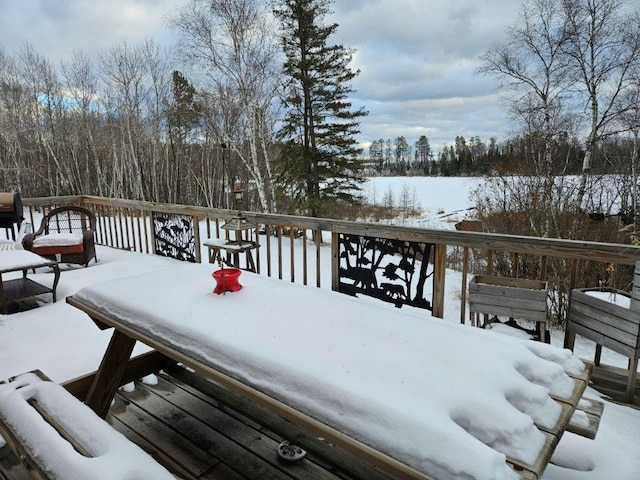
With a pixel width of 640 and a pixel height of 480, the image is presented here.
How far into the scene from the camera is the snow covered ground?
1785 millimetres

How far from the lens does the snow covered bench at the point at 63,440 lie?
1044mm

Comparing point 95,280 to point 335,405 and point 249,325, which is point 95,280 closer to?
point 249,325

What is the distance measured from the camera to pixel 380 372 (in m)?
1.10

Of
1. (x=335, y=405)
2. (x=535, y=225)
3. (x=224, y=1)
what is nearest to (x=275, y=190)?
(x=224, y=1)

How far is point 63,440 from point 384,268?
2.54 metres

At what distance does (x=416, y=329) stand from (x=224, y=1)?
10744 millimetres

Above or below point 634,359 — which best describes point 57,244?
above

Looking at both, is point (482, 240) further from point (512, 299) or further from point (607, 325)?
point (607, 325)

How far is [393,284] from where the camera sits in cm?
326

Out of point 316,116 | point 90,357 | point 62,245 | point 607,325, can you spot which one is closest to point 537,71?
point 316,116

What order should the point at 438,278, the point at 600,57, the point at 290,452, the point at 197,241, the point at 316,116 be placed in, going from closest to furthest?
the point at 290,452 < the point at 438,278 < the point at 197,241 < the point at 600,57 < the point at 316,116

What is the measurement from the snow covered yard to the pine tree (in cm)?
755

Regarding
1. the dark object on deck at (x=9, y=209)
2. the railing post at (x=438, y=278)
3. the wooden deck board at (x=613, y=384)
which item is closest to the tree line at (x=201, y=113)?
the dark object on deck at (x=9, y=209)

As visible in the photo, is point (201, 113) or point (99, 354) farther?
point (201, 113)
